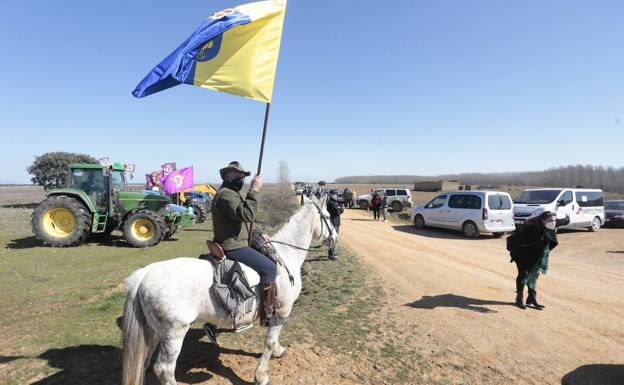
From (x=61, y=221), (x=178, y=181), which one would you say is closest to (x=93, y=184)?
(x=61, y=221)

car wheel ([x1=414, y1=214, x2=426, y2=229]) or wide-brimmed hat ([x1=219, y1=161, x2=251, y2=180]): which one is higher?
wide-brimmed hat ([x1=219, y1=161, x2=251, y2=180])

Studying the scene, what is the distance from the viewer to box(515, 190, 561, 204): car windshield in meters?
15.8

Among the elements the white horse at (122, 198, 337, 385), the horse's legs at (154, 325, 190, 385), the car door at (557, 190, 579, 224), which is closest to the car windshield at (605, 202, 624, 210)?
the car door at (557, 190, 579, 224)

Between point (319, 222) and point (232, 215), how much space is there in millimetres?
1607

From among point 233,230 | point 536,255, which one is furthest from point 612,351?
point 233,230

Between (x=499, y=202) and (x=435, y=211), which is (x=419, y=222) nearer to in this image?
(x=435, y=211)

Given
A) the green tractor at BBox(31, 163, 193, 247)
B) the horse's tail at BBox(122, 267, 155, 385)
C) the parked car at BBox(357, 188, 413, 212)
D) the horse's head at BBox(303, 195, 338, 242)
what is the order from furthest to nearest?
the parked car at BBox(357, 188, 413, 212) < the green tractor at BBox(31, 163, 193, 247) < the horse's head at BBox(303, 195, 338, 242) < the horse's tail at BBox(122, 267, 155, 385)

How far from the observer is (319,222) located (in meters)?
4.71

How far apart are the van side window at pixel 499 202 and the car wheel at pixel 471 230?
108 centimetres

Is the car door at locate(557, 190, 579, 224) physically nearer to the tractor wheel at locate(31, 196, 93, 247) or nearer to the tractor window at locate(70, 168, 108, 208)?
the tractor window at locate(70, 168, 108, 208)

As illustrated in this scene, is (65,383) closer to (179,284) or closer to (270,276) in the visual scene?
(179,284)

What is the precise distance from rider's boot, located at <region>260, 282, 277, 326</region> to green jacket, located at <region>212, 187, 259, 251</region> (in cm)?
54

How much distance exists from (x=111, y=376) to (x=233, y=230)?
228 cm

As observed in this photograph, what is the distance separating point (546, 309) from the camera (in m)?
5.98
